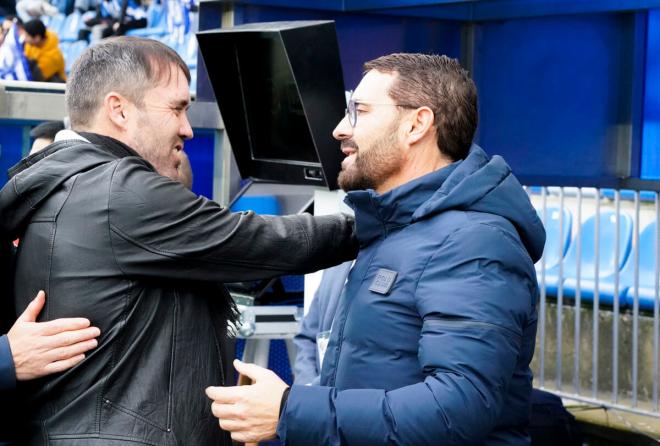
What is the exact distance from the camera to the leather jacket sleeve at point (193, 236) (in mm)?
2219

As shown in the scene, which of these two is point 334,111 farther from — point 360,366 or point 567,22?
point 567,22

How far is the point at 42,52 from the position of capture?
9.07m

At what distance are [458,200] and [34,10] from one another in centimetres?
829

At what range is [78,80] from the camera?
245 centimetres

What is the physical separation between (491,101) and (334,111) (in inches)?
98.0

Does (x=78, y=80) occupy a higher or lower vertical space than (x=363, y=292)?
higher

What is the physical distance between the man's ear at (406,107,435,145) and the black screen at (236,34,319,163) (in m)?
1.64

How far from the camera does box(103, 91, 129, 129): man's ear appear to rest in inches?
95.3

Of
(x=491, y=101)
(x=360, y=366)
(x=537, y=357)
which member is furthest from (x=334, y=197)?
(x=537, y=357)

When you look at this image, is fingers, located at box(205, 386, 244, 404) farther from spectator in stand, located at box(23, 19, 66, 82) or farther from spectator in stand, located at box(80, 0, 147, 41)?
spectator in stand, located at box(80, 0, 147, 41)

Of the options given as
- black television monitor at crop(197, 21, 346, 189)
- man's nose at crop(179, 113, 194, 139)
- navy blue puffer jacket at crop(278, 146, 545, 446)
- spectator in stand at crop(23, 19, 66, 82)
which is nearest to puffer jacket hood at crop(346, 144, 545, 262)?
navy blue puffer jacket at crop(278, 146, 545, 446)

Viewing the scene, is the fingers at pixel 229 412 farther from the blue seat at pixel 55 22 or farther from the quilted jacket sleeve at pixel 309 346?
the blue seat at pixel 55 22

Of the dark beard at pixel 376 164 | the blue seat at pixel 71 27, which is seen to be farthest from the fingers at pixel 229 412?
the blue seat at pixel 71 27

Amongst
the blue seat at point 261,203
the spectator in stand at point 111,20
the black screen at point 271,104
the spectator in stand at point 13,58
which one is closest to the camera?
the black screen at point 271,104
